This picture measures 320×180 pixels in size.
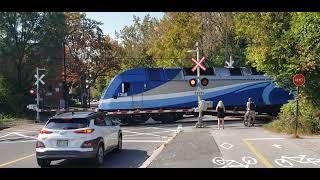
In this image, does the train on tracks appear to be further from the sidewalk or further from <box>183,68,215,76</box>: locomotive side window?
the sidewalk

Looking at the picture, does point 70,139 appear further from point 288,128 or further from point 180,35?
point 180,35

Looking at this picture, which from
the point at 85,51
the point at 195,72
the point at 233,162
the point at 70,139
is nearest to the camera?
the point at 233,162

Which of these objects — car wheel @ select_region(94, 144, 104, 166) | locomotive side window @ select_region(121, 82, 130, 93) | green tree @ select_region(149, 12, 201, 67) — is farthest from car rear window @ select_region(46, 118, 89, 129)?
green tree @ select_region(149, 12, 201, 67)

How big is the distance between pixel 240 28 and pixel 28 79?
924 inches

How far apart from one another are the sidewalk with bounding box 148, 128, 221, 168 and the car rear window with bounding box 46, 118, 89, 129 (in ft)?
7.86

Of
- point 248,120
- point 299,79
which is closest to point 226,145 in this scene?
point 299,79

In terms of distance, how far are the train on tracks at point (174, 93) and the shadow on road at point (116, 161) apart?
16.5 metres

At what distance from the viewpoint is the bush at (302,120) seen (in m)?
22.9

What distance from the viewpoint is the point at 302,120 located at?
23.3 meters

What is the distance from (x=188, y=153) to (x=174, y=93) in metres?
19.5

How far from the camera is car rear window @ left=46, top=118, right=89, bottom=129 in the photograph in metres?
15.4

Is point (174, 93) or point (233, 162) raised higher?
point (174, 93)

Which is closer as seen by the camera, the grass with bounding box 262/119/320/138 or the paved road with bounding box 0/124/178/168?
the paved road with bounding box 0/124/178/168

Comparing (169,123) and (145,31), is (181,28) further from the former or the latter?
(145,31)
